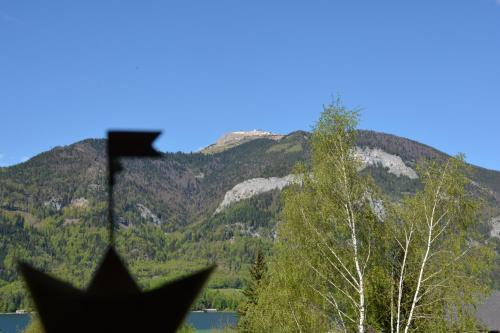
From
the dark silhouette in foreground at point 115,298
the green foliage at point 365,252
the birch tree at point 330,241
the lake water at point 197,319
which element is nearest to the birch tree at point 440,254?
the green foliage at point 365,252

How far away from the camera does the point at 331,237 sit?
66.6ft

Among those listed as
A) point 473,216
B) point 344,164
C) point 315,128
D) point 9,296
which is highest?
point 315,128

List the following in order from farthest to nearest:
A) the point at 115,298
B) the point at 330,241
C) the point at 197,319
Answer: the point at 197,319 < the point at 330,241 < the point at 115,298

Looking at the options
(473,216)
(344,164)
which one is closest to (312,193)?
(344,164)

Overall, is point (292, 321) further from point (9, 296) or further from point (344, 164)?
point (9, 296)

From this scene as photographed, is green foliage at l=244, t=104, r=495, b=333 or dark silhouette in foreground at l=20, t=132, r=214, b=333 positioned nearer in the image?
dark silhouette in foreground at l=20, t=132, r=214, b=333

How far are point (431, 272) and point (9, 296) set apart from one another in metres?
183

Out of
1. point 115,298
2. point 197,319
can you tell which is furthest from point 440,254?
point 197,319

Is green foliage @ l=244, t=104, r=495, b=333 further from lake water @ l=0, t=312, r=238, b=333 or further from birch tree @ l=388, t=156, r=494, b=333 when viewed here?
lake water @ l=0, t=312, r=238, b=333

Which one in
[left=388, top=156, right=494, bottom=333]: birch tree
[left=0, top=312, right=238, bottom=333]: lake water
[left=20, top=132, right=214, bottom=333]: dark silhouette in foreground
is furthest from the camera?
[left=0, top=312, right=238, bottom=333]: lake water

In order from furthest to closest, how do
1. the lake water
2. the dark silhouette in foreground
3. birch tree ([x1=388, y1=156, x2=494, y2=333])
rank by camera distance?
the lake water < birch tree ([x1=388, y1=156, x2=494, y2=333]) < the dark silhouette in foreground

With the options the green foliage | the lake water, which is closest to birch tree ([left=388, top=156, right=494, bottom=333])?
the green foliage

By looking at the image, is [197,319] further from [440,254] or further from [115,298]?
[115,298]

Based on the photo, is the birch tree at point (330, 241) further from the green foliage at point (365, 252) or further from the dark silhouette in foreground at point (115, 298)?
the dark silhouette in foreground at point (115, 298)
